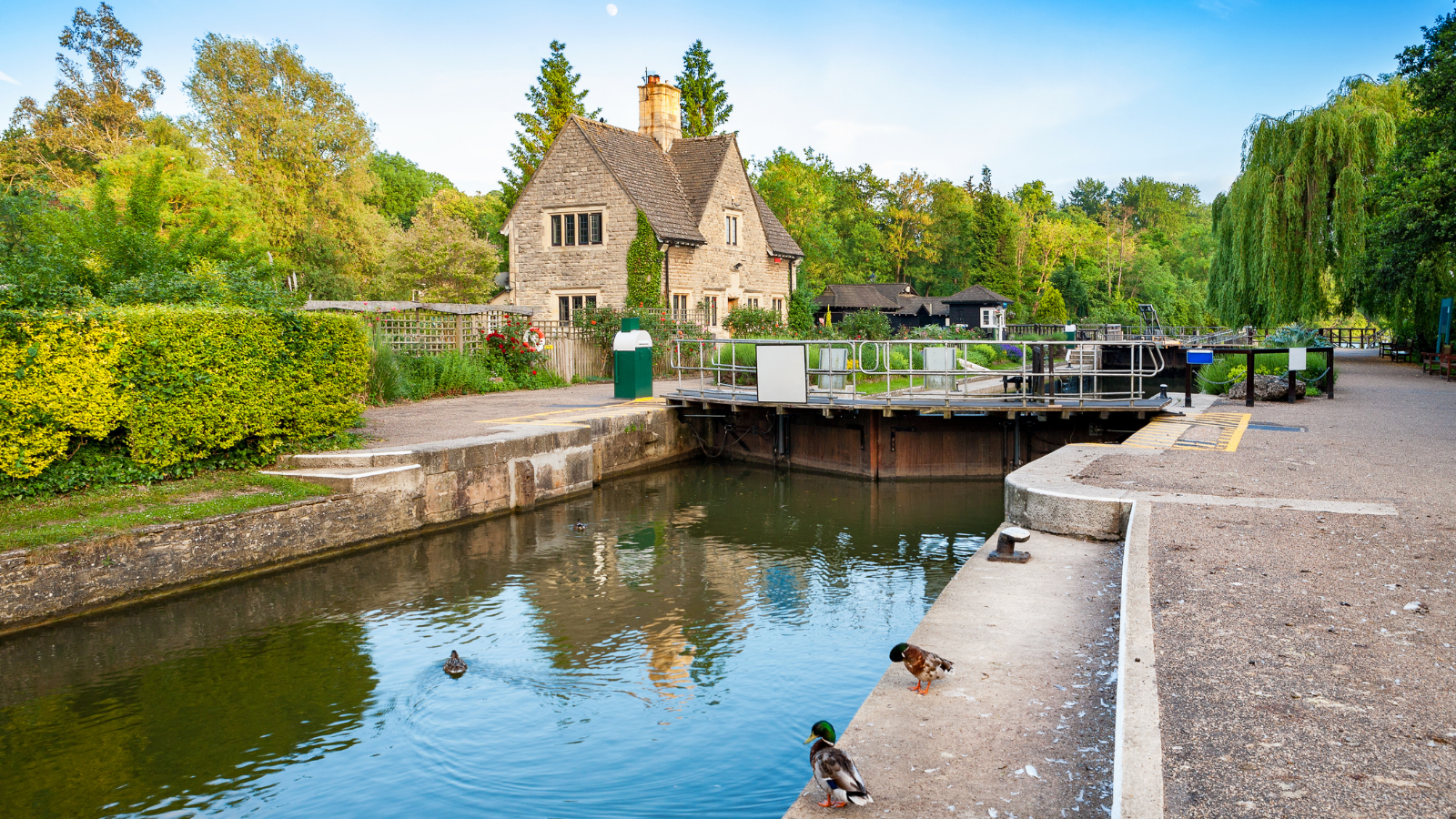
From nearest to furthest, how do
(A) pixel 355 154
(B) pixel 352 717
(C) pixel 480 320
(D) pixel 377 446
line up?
1. (B) pixel 352 717
2. (D) pixel 377 446
3. (C) pixel 480 320
4. (A) pixel 355 154

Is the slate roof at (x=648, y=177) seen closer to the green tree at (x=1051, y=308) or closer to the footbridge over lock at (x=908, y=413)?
the footbridge over lock at (x=908, y=413)

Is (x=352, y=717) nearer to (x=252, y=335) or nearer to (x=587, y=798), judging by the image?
(x=587, y=798)

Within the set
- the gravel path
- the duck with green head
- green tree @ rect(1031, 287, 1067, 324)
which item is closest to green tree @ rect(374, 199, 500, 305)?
the gravel path

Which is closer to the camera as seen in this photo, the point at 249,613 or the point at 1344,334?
the point at 249,613

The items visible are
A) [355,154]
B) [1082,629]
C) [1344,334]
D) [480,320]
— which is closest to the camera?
[1082,629]

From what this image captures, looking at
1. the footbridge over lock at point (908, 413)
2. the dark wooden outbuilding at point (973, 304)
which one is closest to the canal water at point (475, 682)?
the footbridge over lock at point (908, 413)

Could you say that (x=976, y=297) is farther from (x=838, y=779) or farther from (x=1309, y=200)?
(x=838, y=779)

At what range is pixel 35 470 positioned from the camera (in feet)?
36.2

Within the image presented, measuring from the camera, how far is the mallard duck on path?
19.5ft

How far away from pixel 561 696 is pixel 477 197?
7951 cm

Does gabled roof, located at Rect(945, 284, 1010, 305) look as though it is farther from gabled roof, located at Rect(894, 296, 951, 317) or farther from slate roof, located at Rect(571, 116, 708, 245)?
slate roof, located at Rect(571, 116, 708, 245)

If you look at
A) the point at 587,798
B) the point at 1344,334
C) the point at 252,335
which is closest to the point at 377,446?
the point at 252,335

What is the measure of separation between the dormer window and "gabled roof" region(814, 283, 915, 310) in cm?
3194

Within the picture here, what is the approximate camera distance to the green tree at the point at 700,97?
4784 cm
